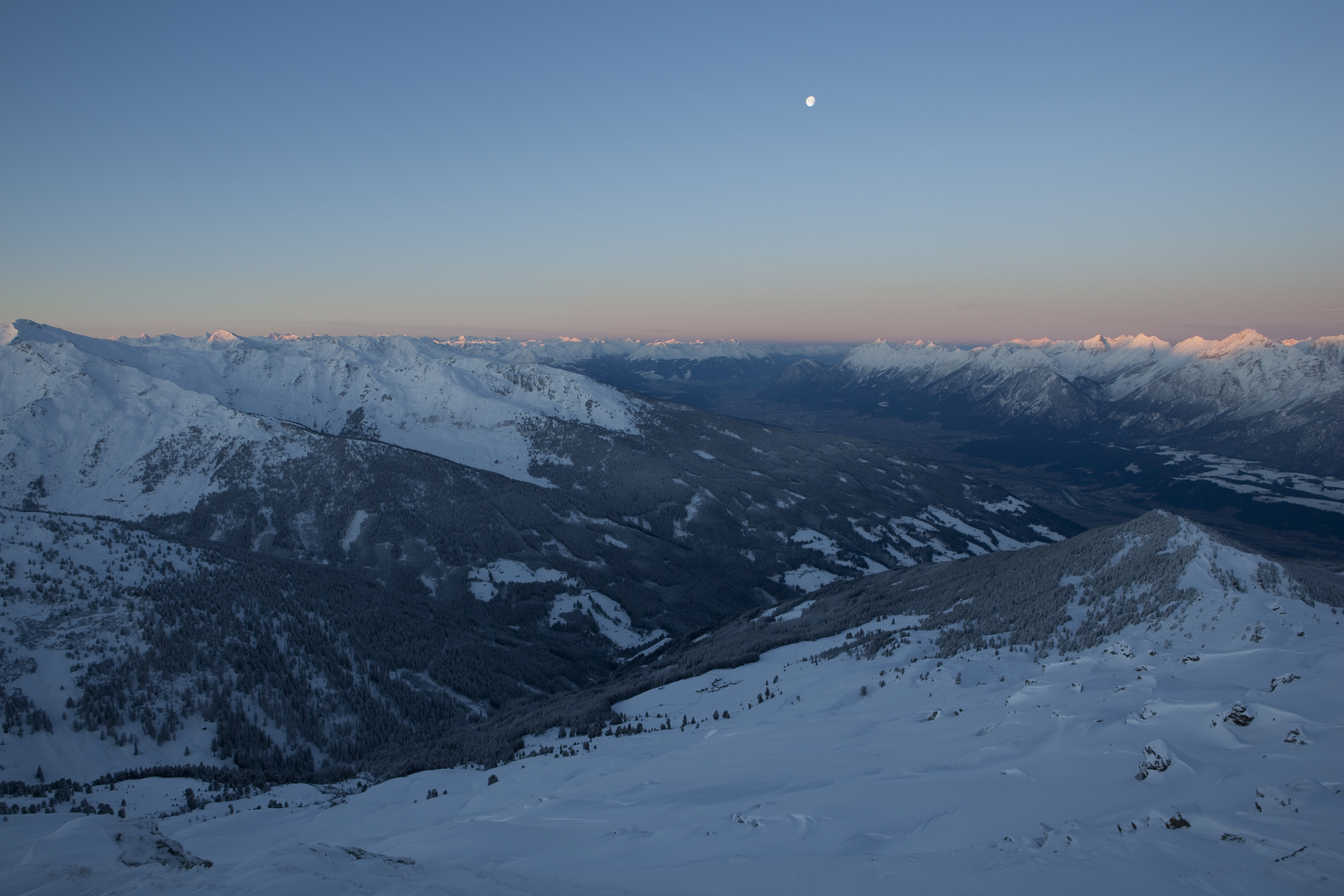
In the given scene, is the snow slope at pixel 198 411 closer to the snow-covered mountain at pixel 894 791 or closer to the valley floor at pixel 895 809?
the snow-covered mountain at pixel 894 791

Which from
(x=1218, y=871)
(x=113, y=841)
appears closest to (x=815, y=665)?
(x=1218, y=871)

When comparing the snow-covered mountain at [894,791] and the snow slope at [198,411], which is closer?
the snow-covered mountain at [894,791]

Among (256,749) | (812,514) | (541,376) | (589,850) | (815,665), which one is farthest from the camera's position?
(541,376)

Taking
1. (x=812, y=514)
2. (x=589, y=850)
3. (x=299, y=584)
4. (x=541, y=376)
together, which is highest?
(x=541, y=376)

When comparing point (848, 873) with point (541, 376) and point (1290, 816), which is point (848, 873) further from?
point (541, 376)

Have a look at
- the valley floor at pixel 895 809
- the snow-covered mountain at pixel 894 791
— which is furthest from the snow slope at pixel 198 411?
the valley floor at pixel 895 809
